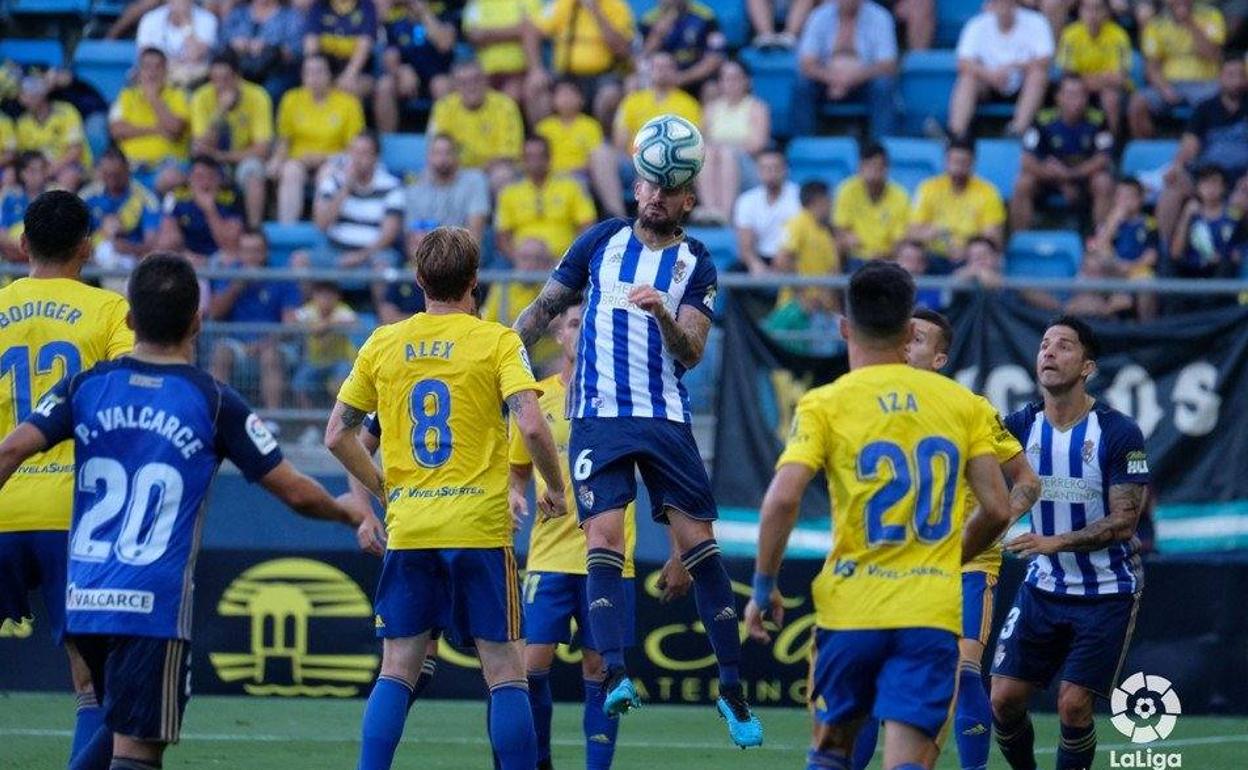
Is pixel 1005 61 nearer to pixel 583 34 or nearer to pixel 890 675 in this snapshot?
pixel 583 34

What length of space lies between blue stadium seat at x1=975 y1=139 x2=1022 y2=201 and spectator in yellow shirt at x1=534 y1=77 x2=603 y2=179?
11.1 feet

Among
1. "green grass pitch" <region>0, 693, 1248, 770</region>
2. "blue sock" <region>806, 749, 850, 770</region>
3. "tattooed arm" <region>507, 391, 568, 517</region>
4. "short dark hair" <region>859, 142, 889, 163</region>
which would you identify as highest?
"short dark hair" <region>859, 142, 889, 163</region>

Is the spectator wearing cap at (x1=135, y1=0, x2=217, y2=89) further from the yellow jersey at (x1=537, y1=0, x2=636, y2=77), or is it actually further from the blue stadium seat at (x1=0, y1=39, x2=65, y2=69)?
the yellow jersey at (x1=537, y1=0, x2=636, y2=77)

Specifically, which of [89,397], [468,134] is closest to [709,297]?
[89,397]

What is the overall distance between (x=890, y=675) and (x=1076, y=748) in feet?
9.64

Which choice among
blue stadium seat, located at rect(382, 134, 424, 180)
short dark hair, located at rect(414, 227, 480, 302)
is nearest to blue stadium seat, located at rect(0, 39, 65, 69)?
blue stadium seat, located at rect(382, 134, 424, 180)

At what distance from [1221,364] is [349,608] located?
20.3ft

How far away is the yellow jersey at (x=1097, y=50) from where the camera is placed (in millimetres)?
18125

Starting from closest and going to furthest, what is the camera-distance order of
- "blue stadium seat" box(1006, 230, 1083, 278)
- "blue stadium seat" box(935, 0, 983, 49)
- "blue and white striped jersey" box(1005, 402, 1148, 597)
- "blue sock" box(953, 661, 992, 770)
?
"blue sock" box(953, 661, 992, 770) < "blue and white striped jersey" box(1005, 402, 1148, 597) < "blue stadium seat" box(1006, 230, 1083, 278) < "blue stadium seat" box(935, 0, 983, 49)

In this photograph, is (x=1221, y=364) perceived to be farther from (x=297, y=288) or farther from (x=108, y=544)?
(x=108, y=544)

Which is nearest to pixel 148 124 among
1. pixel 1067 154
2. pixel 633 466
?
pixel 1067 154

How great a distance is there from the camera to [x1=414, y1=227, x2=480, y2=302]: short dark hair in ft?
27.3

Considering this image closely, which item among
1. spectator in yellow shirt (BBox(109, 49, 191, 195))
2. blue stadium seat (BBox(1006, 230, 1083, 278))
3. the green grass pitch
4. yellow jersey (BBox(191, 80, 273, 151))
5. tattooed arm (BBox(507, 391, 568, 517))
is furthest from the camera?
spectator in yellow shirt (BBox(109, 49, 191, 195))

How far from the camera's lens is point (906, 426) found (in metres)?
7.02
